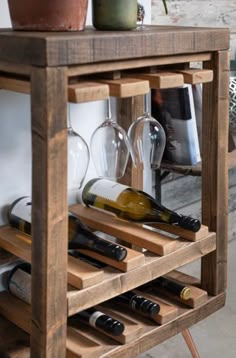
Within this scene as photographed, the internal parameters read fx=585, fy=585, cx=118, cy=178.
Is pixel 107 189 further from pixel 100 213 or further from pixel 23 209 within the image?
pixel 23 209

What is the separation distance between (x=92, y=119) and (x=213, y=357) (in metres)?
0.78

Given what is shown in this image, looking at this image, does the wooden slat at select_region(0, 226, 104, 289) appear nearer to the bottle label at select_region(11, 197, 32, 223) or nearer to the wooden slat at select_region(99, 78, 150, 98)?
the bottle label at select_region(11, 197, 32, 223)

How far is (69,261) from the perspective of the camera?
46.9 inches

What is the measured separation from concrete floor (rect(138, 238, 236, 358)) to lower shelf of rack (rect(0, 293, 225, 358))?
16.4 inches

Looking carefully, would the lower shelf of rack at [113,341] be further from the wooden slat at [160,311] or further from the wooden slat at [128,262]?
the wooden slat at [128,262]

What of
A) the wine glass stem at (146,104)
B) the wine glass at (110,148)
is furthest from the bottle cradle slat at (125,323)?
the wine glass stem at (146,104)

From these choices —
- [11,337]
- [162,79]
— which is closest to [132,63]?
[162,79]

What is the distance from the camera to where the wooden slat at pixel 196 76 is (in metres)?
1.14

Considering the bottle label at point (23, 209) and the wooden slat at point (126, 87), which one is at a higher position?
the wooden slat at point (126, 87)

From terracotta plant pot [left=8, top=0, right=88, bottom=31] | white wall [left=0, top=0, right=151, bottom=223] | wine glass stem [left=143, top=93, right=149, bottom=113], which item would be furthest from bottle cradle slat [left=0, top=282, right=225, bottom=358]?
terracotta plant pot [left=8, top=0, right=88, bottom=31]

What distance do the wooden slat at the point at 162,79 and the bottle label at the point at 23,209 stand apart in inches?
14.8

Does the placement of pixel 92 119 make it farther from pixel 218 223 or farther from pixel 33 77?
pixel 33 77

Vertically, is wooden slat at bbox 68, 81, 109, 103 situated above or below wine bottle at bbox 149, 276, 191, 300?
above

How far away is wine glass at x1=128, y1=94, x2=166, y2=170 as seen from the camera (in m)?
1.27
